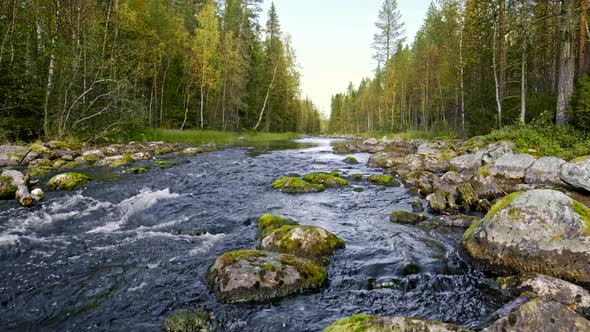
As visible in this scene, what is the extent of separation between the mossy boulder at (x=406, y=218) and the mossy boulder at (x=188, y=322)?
5.25 meters

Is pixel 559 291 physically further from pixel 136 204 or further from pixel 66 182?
pixel 66 182

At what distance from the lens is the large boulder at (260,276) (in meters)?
4.41

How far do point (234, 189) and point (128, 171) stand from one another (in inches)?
201

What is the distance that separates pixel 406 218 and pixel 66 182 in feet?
34.0

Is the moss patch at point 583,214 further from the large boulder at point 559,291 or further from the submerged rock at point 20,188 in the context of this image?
the submerged rock at point 20,188

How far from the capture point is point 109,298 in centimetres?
443

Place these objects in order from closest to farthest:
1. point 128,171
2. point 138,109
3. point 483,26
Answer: point 128,171 < point 138,109 < point 483,26

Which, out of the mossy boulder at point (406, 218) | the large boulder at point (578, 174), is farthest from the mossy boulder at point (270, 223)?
the large boulder at point (578, 174)

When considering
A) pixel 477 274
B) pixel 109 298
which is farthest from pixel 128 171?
pixel 477 274

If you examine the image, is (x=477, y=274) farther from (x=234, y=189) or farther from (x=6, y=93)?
(x=6, y=93)

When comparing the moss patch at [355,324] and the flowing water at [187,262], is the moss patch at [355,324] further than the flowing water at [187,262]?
No

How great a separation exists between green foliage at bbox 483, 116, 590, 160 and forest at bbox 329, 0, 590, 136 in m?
0.42

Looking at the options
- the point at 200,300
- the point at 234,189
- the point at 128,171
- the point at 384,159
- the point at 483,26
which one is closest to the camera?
the point at 200,300

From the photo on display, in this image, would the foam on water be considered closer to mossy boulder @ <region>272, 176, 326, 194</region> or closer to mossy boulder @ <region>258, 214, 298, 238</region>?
mossy boulder @ <region>258, 214, 298, 238</region>
